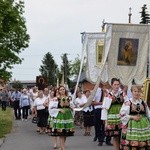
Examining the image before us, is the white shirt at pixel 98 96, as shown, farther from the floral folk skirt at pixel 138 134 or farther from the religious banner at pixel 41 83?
the religious banner at pixel 41 83

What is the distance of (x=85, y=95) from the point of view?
2180cm

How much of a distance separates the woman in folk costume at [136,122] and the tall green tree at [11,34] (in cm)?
1631

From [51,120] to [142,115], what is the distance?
4201mm

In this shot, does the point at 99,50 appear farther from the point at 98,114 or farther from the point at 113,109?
the point at 113,109

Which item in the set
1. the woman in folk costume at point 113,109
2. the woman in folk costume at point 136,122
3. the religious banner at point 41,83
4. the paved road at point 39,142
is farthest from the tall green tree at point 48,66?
the woman in folk costume at point 136,122

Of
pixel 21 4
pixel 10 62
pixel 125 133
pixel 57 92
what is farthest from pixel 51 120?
pixel 21 4

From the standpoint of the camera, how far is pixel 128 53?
1380 cm

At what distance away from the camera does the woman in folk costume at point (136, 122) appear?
11.4 meters

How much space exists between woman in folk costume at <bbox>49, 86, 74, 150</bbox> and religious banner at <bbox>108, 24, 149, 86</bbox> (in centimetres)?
135

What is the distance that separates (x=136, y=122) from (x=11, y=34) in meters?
18.9

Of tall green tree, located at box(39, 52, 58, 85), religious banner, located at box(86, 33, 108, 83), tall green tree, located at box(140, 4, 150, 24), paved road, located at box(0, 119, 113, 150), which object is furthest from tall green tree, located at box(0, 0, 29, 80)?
tall green tree, located at box(39, 52, 58, 85)

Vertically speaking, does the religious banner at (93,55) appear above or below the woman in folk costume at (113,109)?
above

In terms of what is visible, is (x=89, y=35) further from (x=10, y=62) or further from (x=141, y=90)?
A: (x=10, y=62)

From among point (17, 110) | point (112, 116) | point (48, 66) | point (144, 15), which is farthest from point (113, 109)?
point (48, 66)
